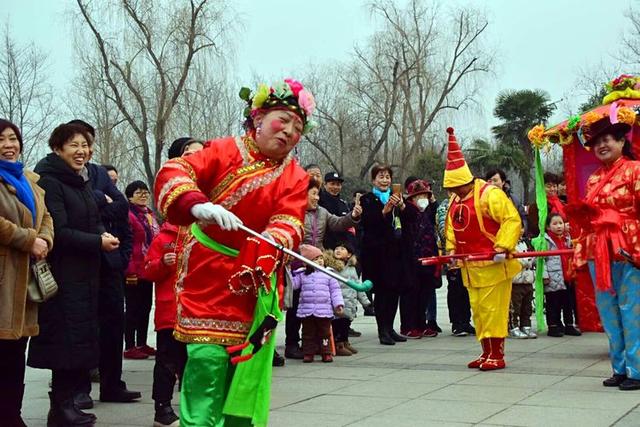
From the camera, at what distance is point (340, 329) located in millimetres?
8891

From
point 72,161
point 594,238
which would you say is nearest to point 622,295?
point 594,238

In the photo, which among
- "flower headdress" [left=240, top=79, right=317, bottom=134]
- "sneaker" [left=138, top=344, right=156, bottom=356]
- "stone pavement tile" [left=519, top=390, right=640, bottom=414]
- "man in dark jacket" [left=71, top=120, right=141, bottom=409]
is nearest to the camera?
"flower headdress" [left=240, top=79, right=317, bottom=134]

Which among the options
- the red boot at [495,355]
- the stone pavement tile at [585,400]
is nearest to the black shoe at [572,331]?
the red boot at [495,355]

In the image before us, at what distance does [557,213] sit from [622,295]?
3803mm

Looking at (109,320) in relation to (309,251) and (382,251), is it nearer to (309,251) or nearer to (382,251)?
(309,251)

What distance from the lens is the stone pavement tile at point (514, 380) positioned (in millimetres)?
6492

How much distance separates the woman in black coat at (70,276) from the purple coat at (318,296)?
298 centimetres

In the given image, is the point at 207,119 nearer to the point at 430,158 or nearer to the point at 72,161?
the point at 430,158

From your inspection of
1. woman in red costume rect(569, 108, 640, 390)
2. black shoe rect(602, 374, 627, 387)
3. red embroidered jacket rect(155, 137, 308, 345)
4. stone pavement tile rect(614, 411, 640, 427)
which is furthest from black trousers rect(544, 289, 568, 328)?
red embroidered jacket rect(155, 137, 308, 345)

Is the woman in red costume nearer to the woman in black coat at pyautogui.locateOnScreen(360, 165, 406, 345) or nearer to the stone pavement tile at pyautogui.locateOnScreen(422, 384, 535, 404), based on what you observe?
the stone pavement tile at pyautogui.locateOnScreen(422, 384, 535, 404)

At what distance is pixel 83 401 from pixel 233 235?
8.19ft

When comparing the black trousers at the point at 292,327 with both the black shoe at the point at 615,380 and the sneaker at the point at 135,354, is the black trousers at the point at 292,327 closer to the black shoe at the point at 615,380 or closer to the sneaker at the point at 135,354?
the sneaker at the point at 135,354

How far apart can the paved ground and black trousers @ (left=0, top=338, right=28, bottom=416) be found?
0.57 m

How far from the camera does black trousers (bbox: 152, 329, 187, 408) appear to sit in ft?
17.4
